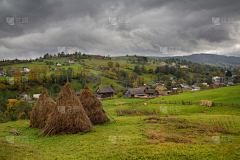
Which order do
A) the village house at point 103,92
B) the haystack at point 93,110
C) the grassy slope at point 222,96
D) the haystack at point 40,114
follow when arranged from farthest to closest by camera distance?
1. the village house at point 103,92
2. the grassy slope at point 222,96
3. the haystack at point 93,110
4. the haystack at point 40,114

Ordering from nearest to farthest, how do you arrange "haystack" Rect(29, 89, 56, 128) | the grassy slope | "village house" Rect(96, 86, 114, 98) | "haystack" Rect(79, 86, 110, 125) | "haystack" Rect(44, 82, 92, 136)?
"haystack" Rect(44, 82, 92, 136)
"haystack" Rect(29, 89, 56, 128)
"haystack" Rect(79, 86, 110, 125)
the grassy slope
"village house" Rect(96, 86, 114, 98)

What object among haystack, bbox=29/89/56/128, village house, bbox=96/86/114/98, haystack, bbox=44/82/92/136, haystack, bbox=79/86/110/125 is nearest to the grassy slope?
haystack, bbox=79/86/110/125

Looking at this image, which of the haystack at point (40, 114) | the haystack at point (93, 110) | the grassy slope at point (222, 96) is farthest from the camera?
the grassy slope at point (222, 96)

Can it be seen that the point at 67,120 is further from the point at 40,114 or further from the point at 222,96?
the point at 222,96

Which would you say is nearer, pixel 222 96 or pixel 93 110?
pixel 93 110

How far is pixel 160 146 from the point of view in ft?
28.5

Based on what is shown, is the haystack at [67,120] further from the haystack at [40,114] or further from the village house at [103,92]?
the village house at [103,92]

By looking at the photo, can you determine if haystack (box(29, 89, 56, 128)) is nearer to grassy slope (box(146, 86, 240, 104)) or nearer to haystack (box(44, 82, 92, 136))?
haystack (box(44, 82, 92, 136))

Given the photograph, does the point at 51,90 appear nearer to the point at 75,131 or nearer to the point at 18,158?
the point at 75,131

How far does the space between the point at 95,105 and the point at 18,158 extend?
10.0 metres

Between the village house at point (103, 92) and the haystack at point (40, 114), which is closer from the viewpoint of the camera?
the haystack at point (40, 114)

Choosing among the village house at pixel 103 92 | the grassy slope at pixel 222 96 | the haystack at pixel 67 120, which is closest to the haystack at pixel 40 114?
the haystack at pixel 67 120

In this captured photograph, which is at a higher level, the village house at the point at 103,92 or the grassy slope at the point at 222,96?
the grassy slope at the point at 222,96

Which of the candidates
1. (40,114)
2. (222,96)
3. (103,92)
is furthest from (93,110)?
(103,92)
